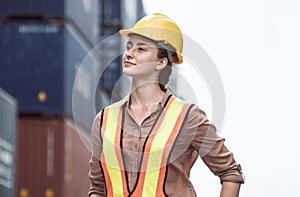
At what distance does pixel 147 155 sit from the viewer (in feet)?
9.55

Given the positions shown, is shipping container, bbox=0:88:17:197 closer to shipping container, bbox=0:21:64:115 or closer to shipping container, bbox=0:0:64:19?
shipping container, bbox=0:21:64:115

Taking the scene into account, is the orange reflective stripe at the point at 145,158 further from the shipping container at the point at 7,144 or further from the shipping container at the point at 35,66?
the shipping container at the point at 35,66

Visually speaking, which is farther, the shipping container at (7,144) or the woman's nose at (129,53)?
the shipping container at (7,144)

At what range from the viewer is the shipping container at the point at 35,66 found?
Result: 1315 inches

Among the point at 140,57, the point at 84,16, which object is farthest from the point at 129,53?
the point at 84,16

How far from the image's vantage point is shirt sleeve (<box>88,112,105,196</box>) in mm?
3021

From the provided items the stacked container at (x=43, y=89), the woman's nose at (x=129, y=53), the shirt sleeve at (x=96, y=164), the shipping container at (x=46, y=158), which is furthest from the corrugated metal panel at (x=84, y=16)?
the woman's nose at (x=129, y=53)

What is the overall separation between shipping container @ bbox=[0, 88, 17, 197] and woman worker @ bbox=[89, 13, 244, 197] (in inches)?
976

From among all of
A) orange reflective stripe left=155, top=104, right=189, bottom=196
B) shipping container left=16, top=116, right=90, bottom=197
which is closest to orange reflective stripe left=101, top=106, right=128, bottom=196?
orange reflective stripe left=155, top=104, right=189, bottom=196

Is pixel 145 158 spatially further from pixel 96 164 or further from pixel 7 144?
pixel 7 144

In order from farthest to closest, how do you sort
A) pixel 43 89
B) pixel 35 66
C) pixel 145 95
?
1. pixel 35 66
2. pixel 43 89
3. pixel 145 95

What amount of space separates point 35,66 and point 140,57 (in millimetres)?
31266

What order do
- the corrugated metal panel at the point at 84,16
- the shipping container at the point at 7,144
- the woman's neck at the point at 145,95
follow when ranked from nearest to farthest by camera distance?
the woman's neck at the point at 145,95
the shipping container at the point at 7,144
the corrugated metal panel at the point at 84,16

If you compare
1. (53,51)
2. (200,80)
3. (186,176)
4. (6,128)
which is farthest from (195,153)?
(53,51)
